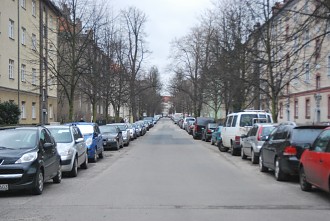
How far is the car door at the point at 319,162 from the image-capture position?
30.2 feet

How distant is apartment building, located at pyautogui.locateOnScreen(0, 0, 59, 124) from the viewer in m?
→ 35.9

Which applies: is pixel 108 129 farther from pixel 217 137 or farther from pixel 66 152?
pixel 66 152

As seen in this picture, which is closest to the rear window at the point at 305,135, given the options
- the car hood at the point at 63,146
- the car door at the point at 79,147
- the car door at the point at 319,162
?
the car door at the point at 319,162

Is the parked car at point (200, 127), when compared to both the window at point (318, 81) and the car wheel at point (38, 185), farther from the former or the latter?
the car wheel at point (38, 185)

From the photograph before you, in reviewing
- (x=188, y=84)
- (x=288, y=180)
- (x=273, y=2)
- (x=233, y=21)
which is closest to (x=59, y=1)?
(x=233, y=21)

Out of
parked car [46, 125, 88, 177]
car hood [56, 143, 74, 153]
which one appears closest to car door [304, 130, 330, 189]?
parked car [46, 125, 88, 177]

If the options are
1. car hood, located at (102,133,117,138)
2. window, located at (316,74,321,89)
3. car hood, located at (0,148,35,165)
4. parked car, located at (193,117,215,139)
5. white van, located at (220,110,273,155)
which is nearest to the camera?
car hood, located at (0,148,35,165)

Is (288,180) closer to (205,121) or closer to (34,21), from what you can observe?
(205,121)

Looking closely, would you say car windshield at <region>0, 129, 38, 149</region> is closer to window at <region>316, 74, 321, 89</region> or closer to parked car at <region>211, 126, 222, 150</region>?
parked car at <region>211, 126, 222, 150</region>

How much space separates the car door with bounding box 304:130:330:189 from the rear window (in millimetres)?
1940

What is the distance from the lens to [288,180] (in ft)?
43.4

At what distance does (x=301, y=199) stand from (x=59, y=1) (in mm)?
25073

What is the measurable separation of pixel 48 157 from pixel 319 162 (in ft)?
20.6

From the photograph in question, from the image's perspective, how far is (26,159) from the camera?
1020 cm
